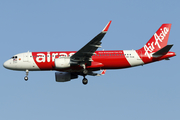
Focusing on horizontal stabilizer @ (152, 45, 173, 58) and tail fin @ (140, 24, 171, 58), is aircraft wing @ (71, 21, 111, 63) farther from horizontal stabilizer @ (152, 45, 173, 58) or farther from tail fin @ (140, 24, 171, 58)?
horizontal stabilizer @ (152, 45, 173, 58)

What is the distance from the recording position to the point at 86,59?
4734cm

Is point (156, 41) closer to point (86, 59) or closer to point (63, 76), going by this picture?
point (86, 59)

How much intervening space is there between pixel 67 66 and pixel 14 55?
8.28m

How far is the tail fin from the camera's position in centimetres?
5006

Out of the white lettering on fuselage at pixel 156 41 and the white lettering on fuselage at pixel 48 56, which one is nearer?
the white lettering on fuselage at pixel 48 56

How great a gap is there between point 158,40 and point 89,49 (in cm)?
1074

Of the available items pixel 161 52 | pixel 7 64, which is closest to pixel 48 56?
pixel 7 64

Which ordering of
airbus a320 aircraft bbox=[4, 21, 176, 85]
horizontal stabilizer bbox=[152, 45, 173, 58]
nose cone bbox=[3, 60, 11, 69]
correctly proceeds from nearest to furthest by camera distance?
horizontal stabilizer bbox=[152, 45, 173, 58] < airbus a320 aircraft bbox=[4, 21, 176, 85] < nose cone bbox=[3, 60, 11, 69]

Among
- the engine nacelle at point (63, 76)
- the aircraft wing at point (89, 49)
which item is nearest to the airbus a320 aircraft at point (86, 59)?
the aircraft wing at point (89, 49)

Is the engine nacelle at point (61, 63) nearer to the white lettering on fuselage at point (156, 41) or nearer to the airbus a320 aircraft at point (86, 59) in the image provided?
the airbus a320 aircraft at point (86, 59)

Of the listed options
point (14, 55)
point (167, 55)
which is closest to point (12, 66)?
point (14, 55)

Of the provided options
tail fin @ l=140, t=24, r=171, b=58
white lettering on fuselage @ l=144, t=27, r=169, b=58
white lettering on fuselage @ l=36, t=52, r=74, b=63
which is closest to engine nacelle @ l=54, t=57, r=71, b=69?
white lettering on fuselage @ l=36, t=52, r=74, b=63

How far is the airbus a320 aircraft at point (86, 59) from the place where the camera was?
47000mm

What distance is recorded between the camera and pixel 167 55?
4794cm
